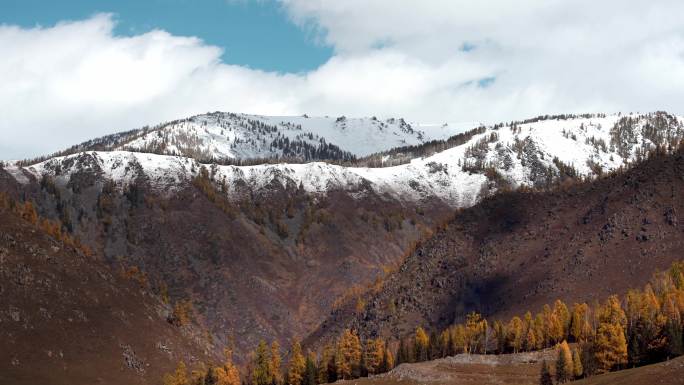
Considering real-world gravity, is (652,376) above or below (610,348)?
above

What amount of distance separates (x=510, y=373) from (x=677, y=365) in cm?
4511

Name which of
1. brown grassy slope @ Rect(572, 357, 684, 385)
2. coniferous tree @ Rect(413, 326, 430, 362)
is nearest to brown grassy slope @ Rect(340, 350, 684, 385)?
brown grassy slope @ Rect(572, 357, 684, 385)

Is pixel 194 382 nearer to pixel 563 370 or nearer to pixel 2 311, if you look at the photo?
pixel 2 311

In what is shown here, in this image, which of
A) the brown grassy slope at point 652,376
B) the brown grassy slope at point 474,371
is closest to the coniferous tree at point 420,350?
the brown grassy slope at point 474,371

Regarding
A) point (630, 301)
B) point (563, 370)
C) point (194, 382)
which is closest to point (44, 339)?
point (194, 382)

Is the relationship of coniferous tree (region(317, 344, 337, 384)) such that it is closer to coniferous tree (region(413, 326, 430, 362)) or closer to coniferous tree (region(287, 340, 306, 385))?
coniferous tree (region(287, 340, 306, 385))

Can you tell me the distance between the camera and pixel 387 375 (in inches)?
6319

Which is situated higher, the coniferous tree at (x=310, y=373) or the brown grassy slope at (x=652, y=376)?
the brown grassy slope at (x=652, y=376)

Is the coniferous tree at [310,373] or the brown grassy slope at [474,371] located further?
the coniferous tree at [310,373]

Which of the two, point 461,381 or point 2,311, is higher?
point 2,311

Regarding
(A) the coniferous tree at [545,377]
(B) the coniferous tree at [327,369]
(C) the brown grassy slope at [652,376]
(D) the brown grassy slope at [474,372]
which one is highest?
(C) the brown grassy slope at [652,376]

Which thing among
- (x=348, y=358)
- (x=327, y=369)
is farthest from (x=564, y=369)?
(x=327, y=369)

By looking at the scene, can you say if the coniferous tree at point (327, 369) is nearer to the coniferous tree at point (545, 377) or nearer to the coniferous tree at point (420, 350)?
the coniferous tree at point (420, 350)

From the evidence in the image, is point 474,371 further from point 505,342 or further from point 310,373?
point 310,373
